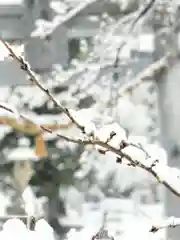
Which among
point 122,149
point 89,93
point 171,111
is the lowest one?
point 122,149

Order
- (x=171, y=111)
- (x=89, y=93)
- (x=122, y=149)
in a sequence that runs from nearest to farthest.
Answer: (x=122, y=149)
(x=171, y=111)
(x=89, y=93)

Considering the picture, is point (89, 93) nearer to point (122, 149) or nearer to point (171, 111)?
point (171, 111)

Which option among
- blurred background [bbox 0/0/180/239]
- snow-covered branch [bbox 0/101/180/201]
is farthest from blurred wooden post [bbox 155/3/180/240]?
snow-covered branch [bbox 0/101/180/201]

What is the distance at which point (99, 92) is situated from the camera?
62.1 inches

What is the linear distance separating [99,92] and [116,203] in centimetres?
43

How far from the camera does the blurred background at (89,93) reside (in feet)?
3.87

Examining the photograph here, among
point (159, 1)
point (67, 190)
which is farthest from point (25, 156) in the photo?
point (159, 1)

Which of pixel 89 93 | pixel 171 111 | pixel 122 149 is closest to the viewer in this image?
pixel 122 149

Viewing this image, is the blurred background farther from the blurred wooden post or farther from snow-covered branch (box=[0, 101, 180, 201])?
snow-covered branch (box=[0, 101, 180, 201])

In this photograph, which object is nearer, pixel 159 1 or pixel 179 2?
pixel 179 2

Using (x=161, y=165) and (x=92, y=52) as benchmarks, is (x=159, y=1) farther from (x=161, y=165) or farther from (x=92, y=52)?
(x=161, y=165)

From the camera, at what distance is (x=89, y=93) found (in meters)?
1.59

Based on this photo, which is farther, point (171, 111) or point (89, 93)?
point (89, 93)

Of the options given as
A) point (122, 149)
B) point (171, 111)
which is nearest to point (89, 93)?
point (171, 111)
